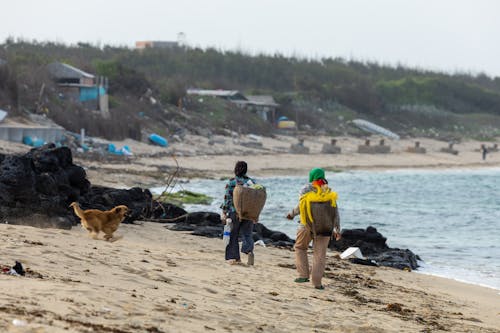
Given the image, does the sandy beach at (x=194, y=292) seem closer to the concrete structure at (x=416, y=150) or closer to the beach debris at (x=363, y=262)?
the beach debris at (x=363, y=262)

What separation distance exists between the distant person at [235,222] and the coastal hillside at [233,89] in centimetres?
2617

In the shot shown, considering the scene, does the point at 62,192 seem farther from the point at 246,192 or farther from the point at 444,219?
the point at 444,219

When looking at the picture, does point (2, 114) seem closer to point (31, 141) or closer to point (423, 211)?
point (31, 141)

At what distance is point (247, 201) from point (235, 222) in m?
0.36

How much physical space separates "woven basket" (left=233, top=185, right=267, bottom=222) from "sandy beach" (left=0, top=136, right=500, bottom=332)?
2.06 feet

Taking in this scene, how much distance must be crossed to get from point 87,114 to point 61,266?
110ft

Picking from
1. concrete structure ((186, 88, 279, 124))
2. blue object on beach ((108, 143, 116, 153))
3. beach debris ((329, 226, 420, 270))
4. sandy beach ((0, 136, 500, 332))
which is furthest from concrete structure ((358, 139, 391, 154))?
sandy beach ((0, 136, 500, 332))

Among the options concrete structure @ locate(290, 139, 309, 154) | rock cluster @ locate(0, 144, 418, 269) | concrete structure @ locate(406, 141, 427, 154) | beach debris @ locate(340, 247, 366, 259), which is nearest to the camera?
rock cluster @ locate(0, 144, 418, 269)

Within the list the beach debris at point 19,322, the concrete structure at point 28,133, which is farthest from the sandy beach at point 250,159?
the beach debris at point 19,322

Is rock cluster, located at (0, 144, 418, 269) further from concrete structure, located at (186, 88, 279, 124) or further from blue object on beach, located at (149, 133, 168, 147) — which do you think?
concrete structure, located at (186, 88, 279, 124)

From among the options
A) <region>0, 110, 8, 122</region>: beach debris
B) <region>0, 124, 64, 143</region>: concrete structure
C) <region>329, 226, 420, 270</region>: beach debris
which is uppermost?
<region>0, 110, 8, 122</region>: beach debris

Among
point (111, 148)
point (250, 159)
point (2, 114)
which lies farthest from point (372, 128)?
point (2, 114)

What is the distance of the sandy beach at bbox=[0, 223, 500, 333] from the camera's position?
6027 millimetres

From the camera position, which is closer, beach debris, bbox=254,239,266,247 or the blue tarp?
beach debris, bbox=254,239,266,247
